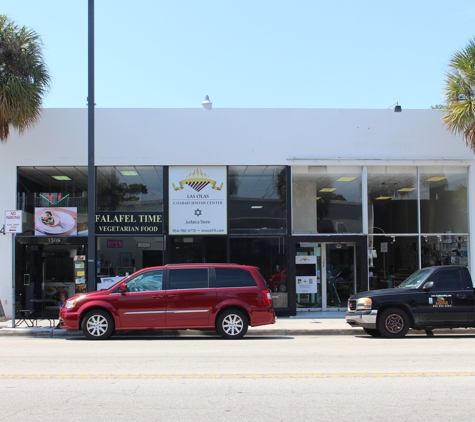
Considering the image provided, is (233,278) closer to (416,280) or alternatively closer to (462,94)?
(416,280)

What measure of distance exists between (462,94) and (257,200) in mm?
7074

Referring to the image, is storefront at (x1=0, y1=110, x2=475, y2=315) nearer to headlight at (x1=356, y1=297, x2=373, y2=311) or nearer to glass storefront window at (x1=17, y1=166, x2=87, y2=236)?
glass storefront window at (x1=17, y1=166, x2=87, y2=236)

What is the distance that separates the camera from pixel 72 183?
59.3 feet

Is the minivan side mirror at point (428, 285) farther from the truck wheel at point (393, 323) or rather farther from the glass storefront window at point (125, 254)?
the glass storefront window at point (125, 254)

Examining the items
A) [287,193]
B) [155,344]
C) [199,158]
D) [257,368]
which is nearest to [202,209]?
[199,158]

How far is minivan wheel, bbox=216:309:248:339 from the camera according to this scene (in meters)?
13.5

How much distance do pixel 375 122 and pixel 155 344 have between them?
409 inches

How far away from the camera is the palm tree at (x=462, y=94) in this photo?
55.6ft

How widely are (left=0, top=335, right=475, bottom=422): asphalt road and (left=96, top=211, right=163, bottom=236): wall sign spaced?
19.5 feet

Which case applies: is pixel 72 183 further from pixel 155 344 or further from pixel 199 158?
pixel 155 344

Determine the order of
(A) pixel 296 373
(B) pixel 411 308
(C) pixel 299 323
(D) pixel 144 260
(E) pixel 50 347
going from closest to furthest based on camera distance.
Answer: (A) pixel 296 373
(E) pixel 50 347
(B) pixel 411 308
(C) pixel 299 323
(D) pixel 144 260

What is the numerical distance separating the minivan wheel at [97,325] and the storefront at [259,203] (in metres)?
4.22

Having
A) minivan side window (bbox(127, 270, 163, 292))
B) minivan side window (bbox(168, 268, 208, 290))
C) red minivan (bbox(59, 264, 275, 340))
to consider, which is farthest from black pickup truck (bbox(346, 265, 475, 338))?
minivan side window (bbox(127, 270, 163, 292))

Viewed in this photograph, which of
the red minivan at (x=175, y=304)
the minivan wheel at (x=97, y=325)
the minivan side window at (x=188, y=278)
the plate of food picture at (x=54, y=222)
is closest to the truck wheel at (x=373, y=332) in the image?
the red minivan at (x=175, y=304)
